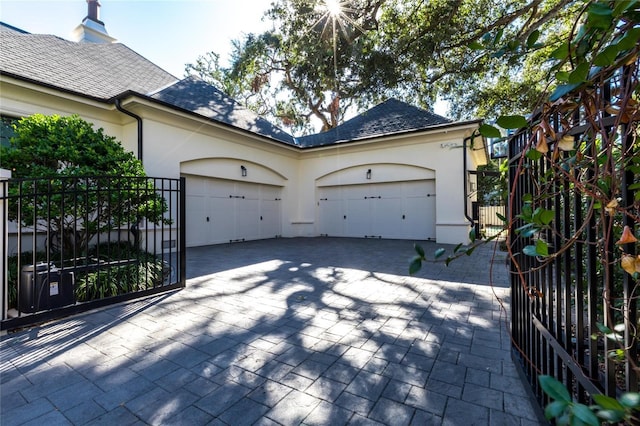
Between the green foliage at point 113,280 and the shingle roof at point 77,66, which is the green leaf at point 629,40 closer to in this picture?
the green foliage at point 113,280

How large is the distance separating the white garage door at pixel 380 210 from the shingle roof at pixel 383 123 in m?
1.96

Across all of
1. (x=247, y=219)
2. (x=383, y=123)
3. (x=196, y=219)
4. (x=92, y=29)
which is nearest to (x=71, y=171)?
(x=196, y=219)

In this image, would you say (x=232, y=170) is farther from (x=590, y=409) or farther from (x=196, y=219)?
(x=590, y=409)

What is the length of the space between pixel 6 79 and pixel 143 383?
23.8 feet

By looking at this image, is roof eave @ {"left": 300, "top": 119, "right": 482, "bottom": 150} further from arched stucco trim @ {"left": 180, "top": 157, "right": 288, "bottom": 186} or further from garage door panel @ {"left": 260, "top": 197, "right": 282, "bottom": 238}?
garage door panel @ {"left": 260, "top": 197, "right": 282, "bottom": 238}

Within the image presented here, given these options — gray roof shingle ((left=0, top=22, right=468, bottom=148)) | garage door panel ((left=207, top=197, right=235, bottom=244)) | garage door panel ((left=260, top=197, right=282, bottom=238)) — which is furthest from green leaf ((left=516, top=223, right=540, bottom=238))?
garage door panel ((left=260, top=197, right=282, bottom=238))

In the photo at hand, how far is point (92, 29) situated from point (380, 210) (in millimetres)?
13562

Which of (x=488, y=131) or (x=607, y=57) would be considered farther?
(x=488, y=131)

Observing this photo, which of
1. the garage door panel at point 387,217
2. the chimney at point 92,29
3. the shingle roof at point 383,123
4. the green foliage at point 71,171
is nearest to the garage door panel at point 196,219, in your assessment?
the green foliage at point 71,171

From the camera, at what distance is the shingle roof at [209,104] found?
8812 millimetres

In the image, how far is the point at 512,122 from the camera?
0.97 m

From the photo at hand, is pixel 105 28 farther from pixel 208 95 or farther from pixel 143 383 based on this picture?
pixel 143 383

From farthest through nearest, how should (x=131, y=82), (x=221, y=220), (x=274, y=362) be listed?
1. (x=221, y=220)
2. (x=131, y=82)
3. (x=274, y=362)

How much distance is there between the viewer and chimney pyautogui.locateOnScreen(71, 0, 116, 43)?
11.7m
